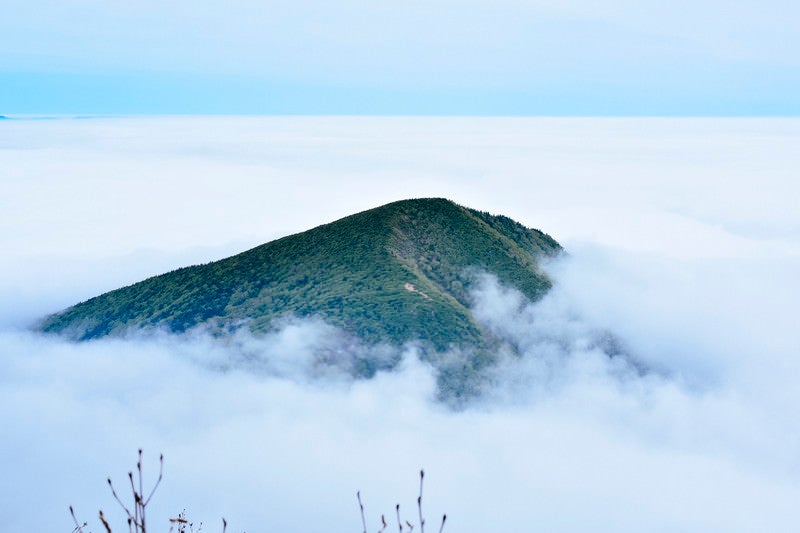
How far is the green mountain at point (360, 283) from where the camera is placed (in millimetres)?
107000

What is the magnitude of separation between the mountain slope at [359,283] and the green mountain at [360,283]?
184mm

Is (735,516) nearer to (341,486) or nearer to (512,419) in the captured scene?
(512,419)

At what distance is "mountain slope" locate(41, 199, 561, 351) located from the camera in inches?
4215

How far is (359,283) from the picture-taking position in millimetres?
109750

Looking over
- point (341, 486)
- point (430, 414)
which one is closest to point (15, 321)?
point (341, 486)

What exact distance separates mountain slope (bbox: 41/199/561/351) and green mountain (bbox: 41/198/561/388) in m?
0.18

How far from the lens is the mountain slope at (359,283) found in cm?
10706

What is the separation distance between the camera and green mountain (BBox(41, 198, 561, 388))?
10700 cm

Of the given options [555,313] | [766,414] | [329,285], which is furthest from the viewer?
[766,414]

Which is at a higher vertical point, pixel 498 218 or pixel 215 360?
pixel 498 218

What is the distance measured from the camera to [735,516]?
12950cm

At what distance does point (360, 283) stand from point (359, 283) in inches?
6.9

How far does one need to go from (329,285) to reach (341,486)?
135ft

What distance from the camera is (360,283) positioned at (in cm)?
10969
